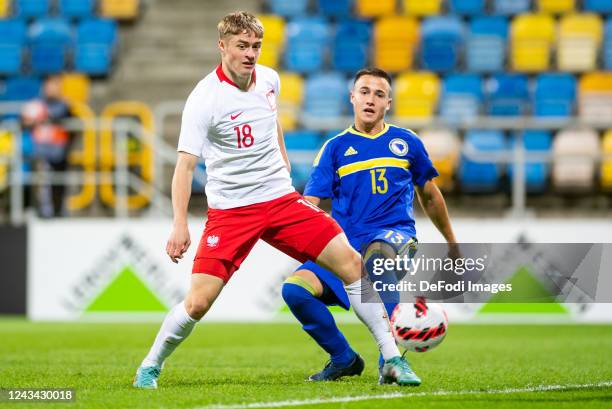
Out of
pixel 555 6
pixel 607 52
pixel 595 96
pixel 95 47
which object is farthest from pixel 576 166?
pixel 95 47

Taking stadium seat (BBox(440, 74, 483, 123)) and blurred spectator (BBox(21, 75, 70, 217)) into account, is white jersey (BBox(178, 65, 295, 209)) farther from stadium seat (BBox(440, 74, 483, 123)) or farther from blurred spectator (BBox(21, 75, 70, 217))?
stadium seat (BBox(440, 74, 483, 123))

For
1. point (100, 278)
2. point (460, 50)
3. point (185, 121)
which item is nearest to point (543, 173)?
point (460, 50)

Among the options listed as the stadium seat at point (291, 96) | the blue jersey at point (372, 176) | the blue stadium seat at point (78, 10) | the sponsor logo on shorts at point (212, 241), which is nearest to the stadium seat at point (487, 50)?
the stadium seat at point (291, 96)

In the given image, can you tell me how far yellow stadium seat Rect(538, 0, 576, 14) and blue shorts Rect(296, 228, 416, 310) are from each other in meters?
12.0

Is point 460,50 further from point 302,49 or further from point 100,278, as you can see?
point 100,278

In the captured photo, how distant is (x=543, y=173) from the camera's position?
1620 centimetres

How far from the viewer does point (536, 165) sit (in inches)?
640

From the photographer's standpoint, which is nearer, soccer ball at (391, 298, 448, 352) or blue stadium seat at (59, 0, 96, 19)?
soccer ball at (391, 298, 448, 352)

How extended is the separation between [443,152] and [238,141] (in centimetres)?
881

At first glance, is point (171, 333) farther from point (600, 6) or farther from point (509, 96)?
point (600, 6)

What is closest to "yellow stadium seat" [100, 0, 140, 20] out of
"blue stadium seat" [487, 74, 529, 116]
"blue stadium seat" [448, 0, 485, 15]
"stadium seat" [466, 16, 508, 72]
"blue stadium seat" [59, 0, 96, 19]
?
"blue stadium seat" [59, 0, 96, 19]

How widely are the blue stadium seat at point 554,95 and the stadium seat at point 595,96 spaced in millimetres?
152

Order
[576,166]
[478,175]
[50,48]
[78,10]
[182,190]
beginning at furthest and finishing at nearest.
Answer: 1. [78,10]
2. [50,48]
3. [478,175]
4. [576,166]
5. [182,190]

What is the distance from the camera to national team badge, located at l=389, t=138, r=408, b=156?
737cm
